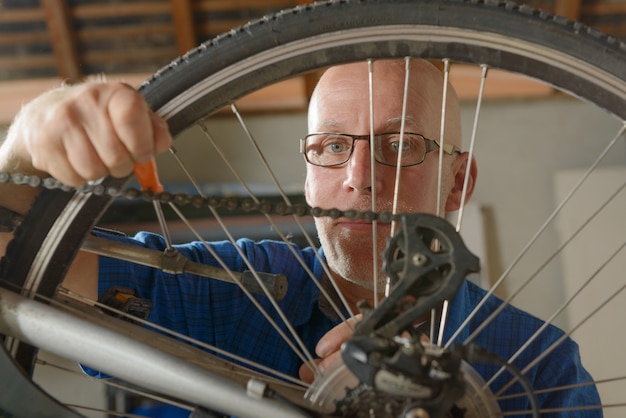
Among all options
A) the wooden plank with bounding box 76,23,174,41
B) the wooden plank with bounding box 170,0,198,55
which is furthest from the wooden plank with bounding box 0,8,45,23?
the wooden plank with bounding box 170,0,198,55

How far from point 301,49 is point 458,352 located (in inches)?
11.8

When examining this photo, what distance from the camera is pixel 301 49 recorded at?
708mm

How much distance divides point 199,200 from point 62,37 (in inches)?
113

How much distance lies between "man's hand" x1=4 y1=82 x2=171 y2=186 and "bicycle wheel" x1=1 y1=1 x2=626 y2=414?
0.32 ft

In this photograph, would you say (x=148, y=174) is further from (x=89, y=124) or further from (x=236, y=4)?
(x=236, y=4)

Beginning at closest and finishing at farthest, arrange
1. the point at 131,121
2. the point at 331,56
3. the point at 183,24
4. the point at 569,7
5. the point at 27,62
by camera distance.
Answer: the point at 131,121 < the point at 331,56 < the point at 569,7 < the point at 183,24 < the point at 27,62

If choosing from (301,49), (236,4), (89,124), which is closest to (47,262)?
(89,124)

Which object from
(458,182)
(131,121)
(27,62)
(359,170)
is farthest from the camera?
(27,62)

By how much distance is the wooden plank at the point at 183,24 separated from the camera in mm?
3199

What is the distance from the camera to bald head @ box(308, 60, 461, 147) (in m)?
1.01

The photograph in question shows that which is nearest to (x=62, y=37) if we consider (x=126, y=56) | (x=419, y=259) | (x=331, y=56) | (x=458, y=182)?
(x=126, y=56)

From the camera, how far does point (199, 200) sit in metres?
0.66

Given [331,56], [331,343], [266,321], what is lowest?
[331,343]

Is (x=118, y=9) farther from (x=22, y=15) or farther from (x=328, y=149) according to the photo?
(x=328, y=149)
